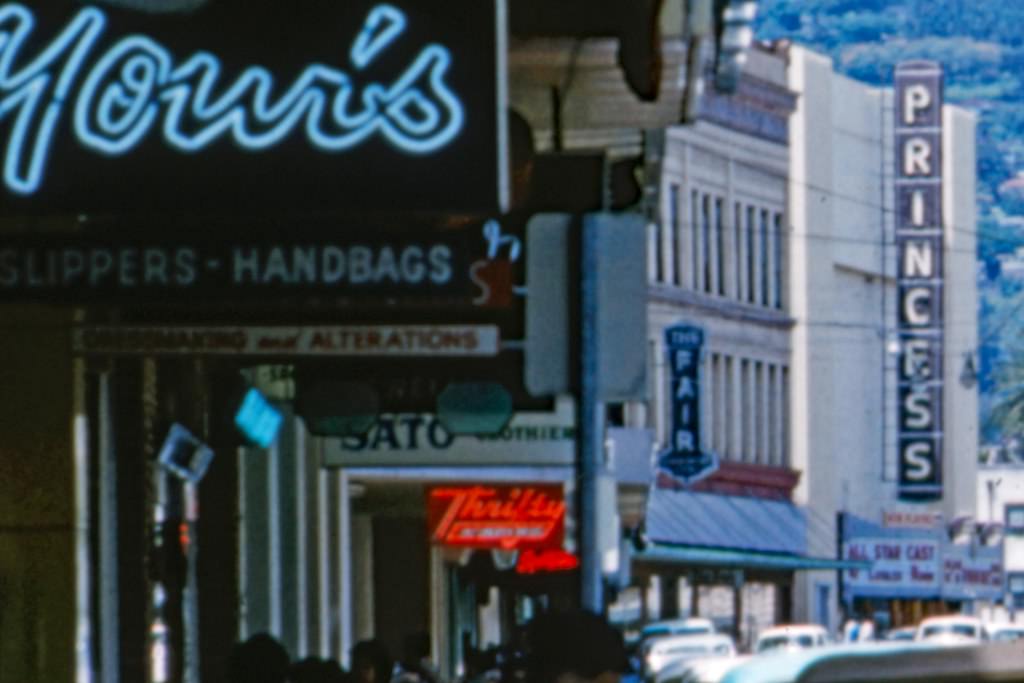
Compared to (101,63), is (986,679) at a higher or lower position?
lower

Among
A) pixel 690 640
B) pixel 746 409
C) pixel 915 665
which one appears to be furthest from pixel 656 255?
pixel 915 665

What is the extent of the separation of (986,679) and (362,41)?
4.13 meters

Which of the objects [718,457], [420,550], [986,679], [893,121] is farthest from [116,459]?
[893,121]

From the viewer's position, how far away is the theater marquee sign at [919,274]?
80562mm

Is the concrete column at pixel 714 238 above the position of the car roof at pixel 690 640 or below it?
above

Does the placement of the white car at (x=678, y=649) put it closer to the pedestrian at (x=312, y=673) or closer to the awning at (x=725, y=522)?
the awning at (x=725, y=522)

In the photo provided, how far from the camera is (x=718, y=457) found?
3000 inches

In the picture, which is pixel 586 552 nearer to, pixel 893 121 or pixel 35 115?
pixel 35 115

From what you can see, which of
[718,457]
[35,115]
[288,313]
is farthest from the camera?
[718,457]

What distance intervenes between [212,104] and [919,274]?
7277 cm

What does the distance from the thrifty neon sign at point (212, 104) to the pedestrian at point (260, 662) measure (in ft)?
8.07

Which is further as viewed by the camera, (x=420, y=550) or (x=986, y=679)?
(x=420, y=550)

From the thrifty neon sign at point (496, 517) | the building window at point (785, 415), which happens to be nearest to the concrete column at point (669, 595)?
the building window at point (785, 415)

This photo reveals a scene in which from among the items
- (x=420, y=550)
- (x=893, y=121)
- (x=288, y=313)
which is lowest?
(x=420, y=550)
